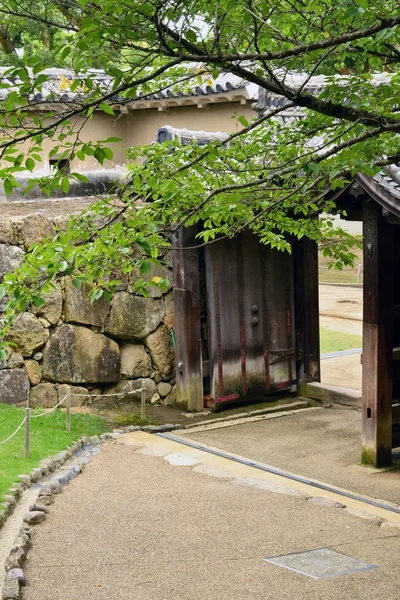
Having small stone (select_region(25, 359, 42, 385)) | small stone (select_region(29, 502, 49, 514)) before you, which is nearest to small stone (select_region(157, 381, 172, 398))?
small stone (select_region(25, 359, 42, 385))

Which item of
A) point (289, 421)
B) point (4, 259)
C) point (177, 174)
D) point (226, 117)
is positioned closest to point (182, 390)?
point (289, 421)

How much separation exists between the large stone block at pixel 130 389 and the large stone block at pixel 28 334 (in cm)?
137

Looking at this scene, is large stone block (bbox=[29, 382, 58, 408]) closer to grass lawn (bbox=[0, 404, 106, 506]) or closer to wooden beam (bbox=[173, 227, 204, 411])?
grass lawn (bbox=[0, 404, 106, 506])

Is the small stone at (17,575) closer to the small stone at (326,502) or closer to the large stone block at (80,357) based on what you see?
the small stone at (326,502)

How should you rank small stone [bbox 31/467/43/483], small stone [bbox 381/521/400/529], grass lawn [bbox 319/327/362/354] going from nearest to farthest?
1. small stone [bbox 381/521/400/529]
2. small stone [bbox 31/467/43/483]
3. grass lawn [bbox 319/327/362/354]

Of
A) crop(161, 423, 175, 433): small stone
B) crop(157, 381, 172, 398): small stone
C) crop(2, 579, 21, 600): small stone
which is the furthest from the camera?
crop(157, 381, 172, 398): small stone

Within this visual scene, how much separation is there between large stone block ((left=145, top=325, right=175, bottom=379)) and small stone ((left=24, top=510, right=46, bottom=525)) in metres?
5.30

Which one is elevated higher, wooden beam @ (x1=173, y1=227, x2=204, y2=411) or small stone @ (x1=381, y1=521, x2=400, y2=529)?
wooden beam @ (x1=173, y1=227, x2=204, y2=411)

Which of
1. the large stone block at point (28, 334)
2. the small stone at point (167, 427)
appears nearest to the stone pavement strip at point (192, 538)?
the small stone at point (167, 427)

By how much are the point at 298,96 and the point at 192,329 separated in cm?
757

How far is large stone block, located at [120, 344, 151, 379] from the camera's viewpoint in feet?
41.8

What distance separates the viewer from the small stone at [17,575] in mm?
6227

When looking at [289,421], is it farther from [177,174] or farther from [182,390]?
[177,174]

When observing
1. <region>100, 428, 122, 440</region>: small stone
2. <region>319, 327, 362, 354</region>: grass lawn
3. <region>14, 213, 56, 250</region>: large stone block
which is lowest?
<region>100, 428, 122, 440</region>: small stone
